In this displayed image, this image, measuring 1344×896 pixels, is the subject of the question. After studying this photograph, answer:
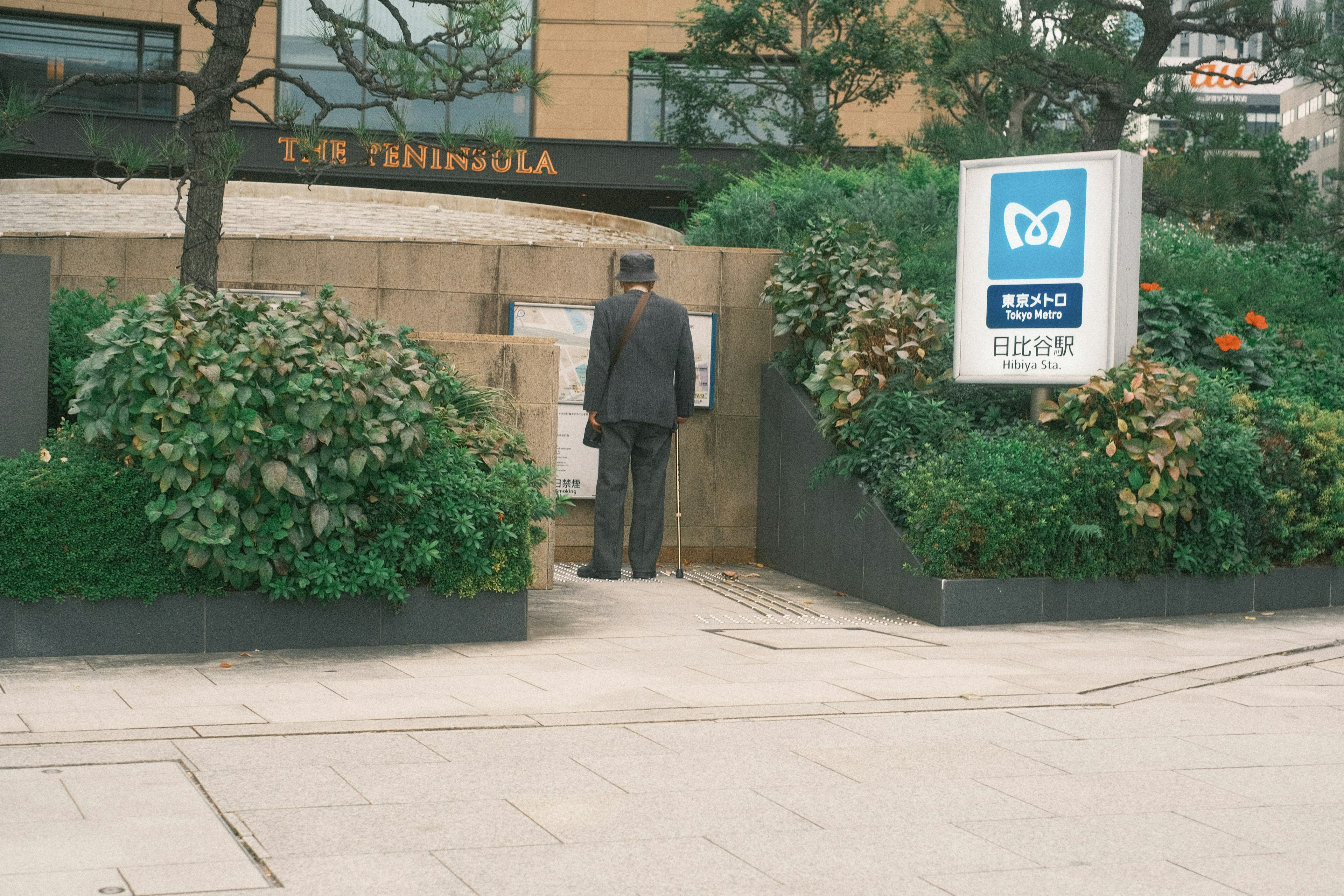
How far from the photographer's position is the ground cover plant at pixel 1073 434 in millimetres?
7672

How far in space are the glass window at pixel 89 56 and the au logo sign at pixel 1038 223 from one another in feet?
66.7

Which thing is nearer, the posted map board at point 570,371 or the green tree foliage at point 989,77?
the posted map board at point 570,371

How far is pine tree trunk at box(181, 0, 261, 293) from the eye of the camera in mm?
7984

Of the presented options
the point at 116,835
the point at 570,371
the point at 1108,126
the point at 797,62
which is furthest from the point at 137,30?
the point at 116,835

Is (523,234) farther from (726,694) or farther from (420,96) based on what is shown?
(726,694)

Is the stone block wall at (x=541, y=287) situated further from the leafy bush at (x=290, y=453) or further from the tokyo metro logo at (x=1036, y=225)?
the leafy bush at (x=290, y=453)

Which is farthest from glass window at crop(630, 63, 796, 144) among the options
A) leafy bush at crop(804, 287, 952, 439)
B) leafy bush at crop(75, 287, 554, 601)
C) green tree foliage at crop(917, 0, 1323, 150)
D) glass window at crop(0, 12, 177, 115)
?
leafy bush at crop(75, 287, 554, 601)

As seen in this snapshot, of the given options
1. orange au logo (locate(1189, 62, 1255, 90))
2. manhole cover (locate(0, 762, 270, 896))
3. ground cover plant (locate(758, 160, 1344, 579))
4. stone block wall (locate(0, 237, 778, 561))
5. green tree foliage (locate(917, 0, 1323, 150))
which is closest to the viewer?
manhole cover (locate(0, 762, 270, 896))

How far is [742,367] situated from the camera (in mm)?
10102

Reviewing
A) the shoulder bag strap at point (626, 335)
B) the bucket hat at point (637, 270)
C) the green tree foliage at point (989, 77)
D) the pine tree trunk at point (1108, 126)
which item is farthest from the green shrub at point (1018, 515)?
the pine tree trunk at point (1108, 126)

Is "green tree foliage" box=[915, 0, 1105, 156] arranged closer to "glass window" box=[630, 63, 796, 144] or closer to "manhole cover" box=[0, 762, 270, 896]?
"glass window" box=[630, 63, 796, 144]

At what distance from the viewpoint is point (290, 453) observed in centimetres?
616

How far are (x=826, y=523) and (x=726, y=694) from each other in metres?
3.37

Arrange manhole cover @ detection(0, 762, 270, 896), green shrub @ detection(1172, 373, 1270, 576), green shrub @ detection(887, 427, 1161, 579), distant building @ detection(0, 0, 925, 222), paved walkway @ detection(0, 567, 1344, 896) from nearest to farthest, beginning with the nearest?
manhole cover @ detection(0, 762, 270, 896) < paved walkway @ detection(0, 567, 1344, 896) < green shrub @ detection(887, 427, 1161, 579) < green shrub @ detection(1172, 373, 1270, 576) < distant building @ detection(0, 0, 925, 222)
